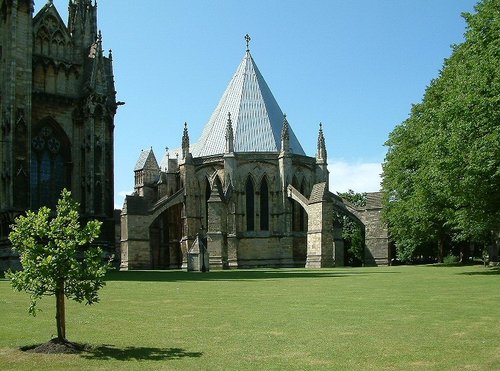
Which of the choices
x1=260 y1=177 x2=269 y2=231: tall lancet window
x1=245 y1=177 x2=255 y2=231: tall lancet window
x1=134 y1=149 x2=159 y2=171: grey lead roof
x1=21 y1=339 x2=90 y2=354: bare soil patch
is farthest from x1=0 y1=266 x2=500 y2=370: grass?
x1=134 y1=149 x2=159 y2=171: grey lead roof

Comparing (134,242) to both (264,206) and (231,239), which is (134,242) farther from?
(264,206)

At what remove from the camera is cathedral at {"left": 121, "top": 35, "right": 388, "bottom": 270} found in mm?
47688

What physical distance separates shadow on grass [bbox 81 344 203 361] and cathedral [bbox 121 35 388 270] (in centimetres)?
3604

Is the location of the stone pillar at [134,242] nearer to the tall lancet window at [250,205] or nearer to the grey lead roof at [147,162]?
the tall lancet window at [250,205]

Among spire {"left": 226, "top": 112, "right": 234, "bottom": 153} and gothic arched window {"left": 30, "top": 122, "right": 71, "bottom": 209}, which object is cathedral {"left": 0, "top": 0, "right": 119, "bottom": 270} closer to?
gothic arched window {"left": 30, "top": 122, "right": 71, "bottom": 209}

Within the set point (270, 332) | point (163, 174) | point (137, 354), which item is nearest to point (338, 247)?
point (163, 174)

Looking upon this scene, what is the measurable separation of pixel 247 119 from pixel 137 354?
154ft

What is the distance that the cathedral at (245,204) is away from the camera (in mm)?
47688

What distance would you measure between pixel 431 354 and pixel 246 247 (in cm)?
4245

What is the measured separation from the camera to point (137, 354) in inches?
335

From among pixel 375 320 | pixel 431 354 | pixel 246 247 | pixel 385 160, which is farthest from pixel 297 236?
pixel 431 354

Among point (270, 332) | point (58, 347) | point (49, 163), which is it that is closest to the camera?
point (58, 347)

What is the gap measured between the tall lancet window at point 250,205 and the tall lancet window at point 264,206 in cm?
71

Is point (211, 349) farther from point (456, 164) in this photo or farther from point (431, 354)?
point (456, 164)
